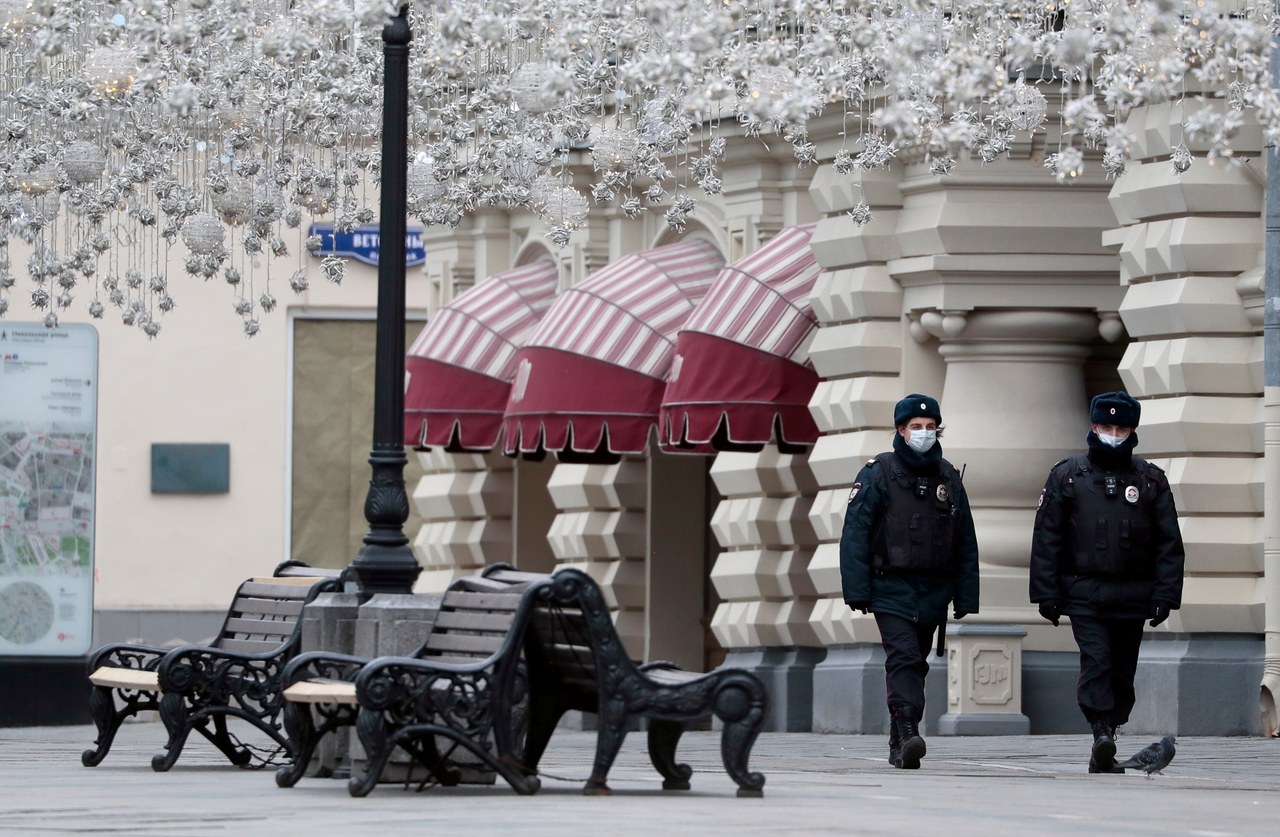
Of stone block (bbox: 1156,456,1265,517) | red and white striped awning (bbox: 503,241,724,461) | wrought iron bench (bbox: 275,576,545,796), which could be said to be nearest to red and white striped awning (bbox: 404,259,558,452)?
red and white striped awning (bbox: 503,241,724,461)

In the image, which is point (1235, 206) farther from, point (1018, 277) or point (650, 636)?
point (650, 636)

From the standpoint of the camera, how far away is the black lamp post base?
13242 millimetres

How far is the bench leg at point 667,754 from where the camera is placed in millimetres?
12391

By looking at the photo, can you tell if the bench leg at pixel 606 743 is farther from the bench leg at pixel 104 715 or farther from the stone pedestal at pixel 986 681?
the stone pedestal at pixel 986 681

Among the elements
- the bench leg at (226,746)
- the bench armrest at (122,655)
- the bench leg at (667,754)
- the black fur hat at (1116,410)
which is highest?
the black fur hat at (1116,410)

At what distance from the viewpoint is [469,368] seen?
87.2 feet

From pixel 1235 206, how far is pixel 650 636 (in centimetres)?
824

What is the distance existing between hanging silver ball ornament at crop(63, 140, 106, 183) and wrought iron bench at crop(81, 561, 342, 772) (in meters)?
Result: 3.21

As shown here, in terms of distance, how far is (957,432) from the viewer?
65.3 ft

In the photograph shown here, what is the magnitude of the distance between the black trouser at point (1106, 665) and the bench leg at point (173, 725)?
4.11 meters

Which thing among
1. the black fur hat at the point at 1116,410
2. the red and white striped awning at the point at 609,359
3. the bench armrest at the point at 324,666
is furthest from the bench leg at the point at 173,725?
the red and white striped awning at the point at 609,359

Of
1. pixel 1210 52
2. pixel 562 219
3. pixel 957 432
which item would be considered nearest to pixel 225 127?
pixel 562 219

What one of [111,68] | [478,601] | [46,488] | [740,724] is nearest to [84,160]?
[111,68]

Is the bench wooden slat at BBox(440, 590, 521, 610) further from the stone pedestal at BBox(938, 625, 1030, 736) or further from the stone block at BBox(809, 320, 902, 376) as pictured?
the stone block at BBox(809, 320, 902, 376)
